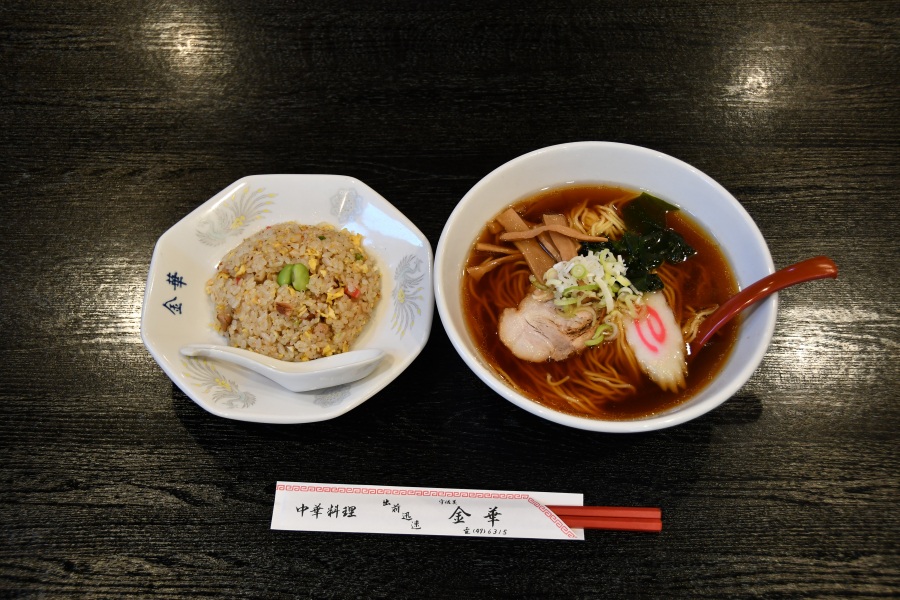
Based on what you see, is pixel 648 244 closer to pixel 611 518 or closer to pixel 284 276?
pixel 611 518

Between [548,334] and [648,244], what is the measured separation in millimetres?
469

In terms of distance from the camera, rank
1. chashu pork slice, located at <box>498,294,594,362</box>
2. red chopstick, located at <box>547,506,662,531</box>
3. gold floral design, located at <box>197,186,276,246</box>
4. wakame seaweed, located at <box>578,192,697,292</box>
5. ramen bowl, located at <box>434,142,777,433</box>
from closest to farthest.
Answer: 1. ramen bowl, located at <box>434,142,777,433</box>
2. red chopstick, located at <box>547,506,662,531</box>
3. chashu pork slice, located at <box>498,294,594,362</box>
4. wakame seaweed, located at <box>578,192,697,292</box>
5. gold floral design, located at <box>197,186,276,246</box>

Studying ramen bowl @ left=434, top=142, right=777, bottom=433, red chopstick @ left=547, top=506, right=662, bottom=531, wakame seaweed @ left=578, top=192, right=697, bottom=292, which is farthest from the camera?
wakame seaweed @ left=578, top=192, right=697, bottom=292

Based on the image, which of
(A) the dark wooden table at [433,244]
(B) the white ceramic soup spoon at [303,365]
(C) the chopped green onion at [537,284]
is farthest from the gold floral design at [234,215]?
(C) the chopped green onion at [537,284]

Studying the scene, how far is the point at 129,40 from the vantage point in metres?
2.62

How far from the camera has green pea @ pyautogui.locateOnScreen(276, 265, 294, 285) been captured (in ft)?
6.20

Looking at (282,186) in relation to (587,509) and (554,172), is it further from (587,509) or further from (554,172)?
(587,509)

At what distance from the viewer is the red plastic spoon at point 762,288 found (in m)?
1.57

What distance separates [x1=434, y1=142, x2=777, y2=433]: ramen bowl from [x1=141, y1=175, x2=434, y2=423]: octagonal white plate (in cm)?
18

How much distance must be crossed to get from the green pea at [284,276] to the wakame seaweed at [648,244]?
0.93m

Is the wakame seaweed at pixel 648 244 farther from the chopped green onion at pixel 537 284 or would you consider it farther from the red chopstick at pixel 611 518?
the red chopstick at pixel 611 518

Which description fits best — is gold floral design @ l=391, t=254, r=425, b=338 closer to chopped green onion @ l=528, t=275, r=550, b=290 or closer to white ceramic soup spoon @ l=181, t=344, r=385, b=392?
white ceramic soup spoon @ l=181, t=344, r=385, b=392

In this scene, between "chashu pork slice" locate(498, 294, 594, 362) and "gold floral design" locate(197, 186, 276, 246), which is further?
"gold floral design" locate(197, 186, 276, 246)

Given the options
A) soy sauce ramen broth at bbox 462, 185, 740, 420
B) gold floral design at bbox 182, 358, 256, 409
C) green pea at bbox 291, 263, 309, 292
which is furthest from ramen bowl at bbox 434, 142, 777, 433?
gold floral design at bbox 182, 358, 256, 409
